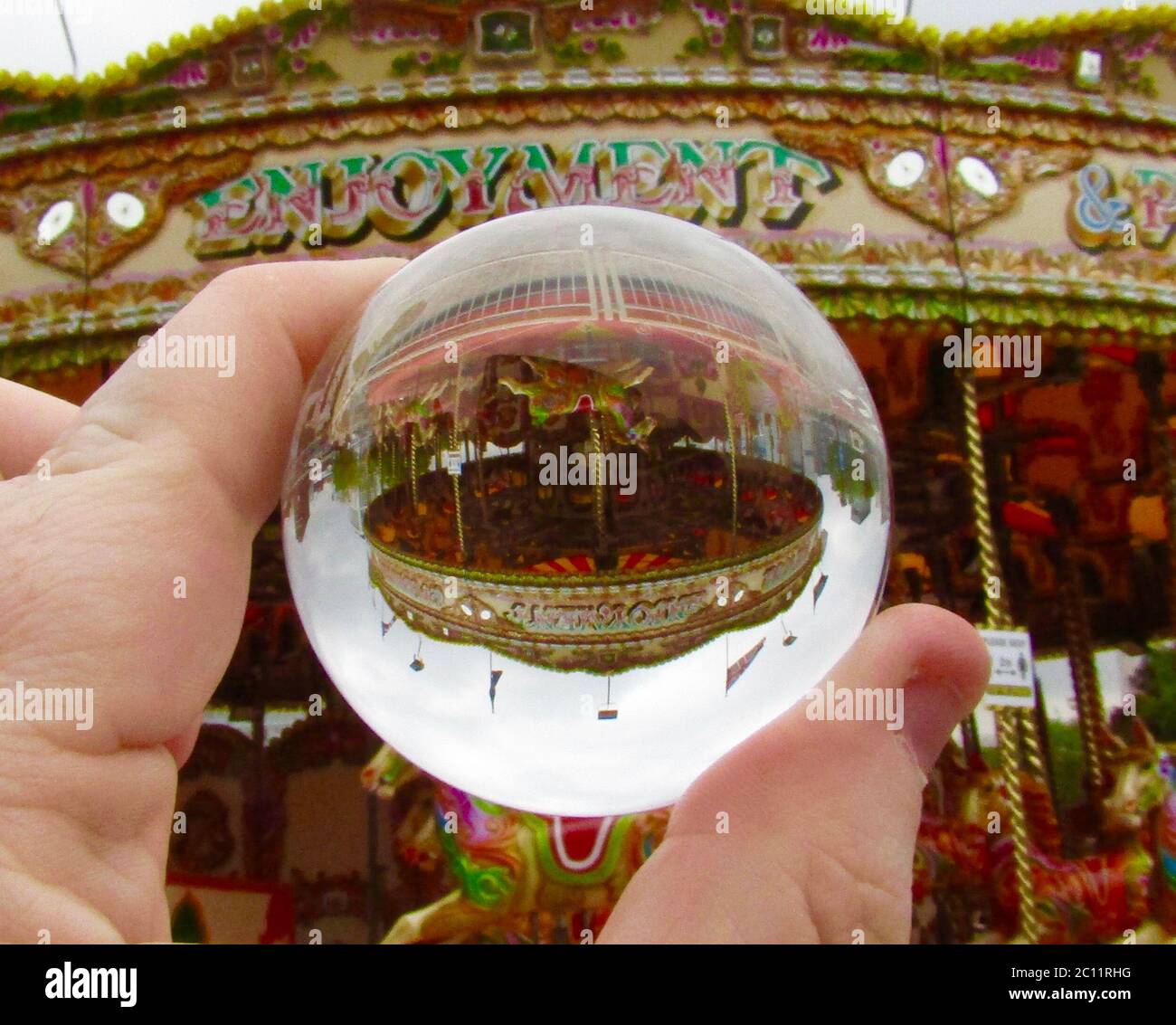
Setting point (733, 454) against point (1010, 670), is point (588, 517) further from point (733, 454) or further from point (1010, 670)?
point (1010, 670)

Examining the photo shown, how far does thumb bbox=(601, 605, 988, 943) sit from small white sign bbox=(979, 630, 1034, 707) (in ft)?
8.51

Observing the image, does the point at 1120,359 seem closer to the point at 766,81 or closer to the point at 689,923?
the point at 766,81

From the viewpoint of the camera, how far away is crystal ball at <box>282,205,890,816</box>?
27.5 inches

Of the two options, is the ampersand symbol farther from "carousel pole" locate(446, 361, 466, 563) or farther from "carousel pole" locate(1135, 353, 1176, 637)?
"carousel pole" locate(446, 361, 466, 563)

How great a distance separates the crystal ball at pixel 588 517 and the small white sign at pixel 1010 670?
9.03ft

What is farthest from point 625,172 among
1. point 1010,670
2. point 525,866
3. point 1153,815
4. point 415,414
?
point 1153,815

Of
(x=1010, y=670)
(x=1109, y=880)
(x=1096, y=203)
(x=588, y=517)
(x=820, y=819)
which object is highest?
(x=1096, y=203)

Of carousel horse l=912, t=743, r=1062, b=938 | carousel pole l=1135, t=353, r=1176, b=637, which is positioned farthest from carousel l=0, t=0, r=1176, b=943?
carousel pole l=1135, t=353, r=1176, b=637

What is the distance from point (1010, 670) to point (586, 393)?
2.99m

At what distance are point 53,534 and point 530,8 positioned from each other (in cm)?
333

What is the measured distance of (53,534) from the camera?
2.47ft

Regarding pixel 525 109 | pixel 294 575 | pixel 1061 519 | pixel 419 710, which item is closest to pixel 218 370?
pixel 294 575

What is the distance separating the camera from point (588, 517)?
70 cm
